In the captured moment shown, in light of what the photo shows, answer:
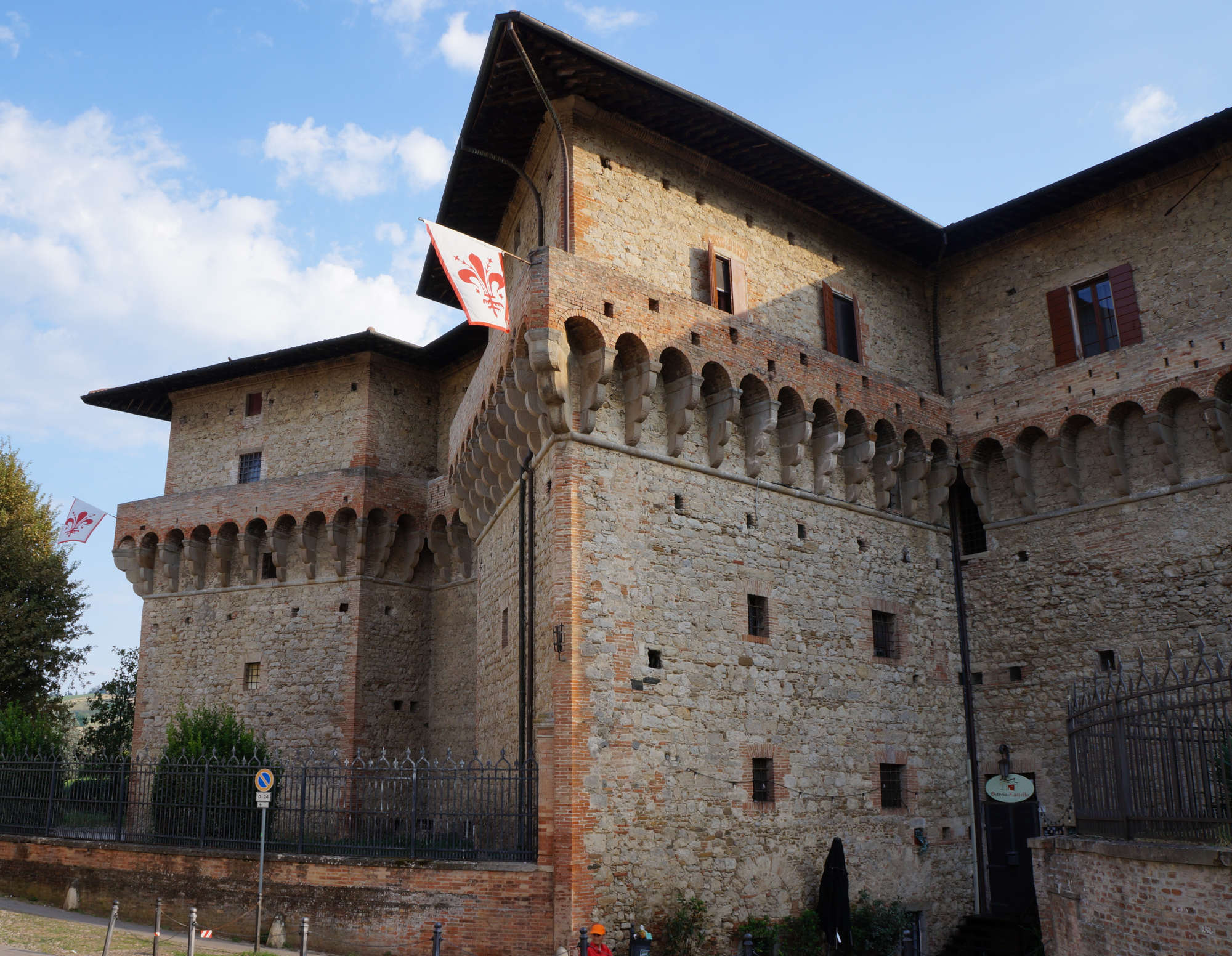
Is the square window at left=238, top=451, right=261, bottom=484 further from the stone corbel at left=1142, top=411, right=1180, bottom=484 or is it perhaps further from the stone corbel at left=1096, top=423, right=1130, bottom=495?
the stone corbel at left=1142, top=411, right=1180, bottom=484

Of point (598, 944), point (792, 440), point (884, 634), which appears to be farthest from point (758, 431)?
point (598, 944)

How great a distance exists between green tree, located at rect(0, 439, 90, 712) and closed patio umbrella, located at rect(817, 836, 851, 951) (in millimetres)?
22029

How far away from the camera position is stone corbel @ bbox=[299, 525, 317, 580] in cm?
2108

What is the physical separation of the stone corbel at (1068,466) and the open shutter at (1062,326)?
5.12ft

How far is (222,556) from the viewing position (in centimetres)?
2172

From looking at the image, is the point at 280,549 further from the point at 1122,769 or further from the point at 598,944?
the point at 1122,769

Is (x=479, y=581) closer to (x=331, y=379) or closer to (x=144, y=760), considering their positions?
(x=331, y=379)

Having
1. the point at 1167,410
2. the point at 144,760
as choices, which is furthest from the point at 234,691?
the point at 1167,410

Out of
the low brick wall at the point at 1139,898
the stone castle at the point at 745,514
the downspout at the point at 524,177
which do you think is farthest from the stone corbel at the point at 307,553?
the low brick wall at the point at 1139,898

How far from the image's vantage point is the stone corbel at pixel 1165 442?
1608 cm

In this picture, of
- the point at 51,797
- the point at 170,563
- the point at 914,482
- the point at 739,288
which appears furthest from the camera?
the point at 170,563

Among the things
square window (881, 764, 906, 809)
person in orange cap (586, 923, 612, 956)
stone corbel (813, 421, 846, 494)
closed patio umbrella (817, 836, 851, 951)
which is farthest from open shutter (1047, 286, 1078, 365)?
person in orange cap (586, 923, 612, 956)

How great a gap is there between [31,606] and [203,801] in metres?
15.6

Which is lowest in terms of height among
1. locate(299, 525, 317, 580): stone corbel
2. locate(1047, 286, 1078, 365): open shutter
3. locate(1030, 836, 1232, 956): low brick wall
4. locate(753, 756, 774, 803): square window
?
locate(1030, 836, 1232, 956): low brick wall
